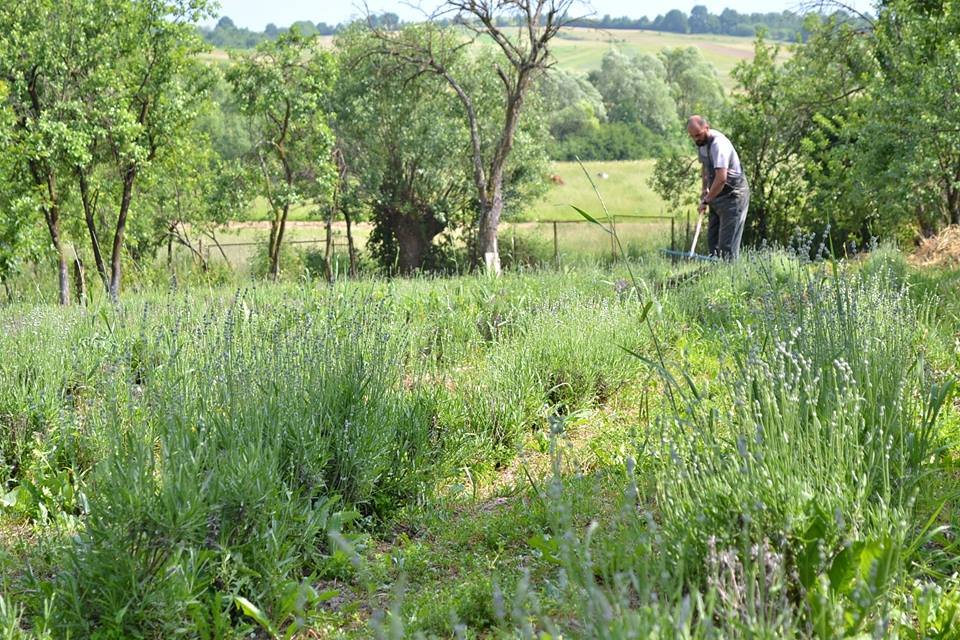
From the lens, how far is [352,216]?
2797 centimetres

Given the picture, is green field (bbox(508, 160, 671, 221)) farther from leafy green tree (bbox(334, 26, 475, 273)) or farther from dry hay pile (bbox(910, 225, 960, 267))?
dry hay pile (bbox(910, 225, 960, 267))

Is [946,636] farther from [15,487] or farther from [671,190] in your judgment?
[671,190]

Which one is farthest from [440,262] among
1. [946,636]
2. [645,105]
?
[645,105]

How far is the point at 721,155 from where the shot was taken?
9695mm

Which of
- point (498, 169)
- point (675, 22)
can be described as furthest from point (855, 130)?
point (675, 22)

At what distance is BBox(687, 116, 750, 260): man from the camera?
9.66m

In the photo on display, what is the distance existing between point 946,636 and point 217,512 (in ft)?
7.25

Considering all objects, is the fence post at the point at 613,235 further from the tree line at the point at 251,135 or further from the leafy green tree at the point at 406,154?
the leafy green tree at the point at 406,154

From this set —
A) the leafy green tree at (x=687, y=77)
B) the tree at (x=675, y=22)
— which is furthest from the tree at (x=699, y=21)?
the leafy green tree at (x=687, y=77)

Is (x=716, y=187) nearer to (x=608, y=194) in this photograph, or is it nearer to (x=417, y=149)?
(x=417, y=149)

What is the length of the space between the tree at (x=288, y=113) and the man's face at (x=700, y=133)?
14.8 meters

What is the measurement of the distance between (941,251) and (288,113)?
1746 cm

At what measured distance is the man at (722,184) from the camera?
9.66 m

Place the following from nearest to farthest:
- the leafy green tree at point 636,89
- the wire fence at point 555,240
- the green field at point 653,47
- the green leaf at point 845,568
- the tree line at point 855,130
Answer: the green leaf at point 845,568 → the tree line at point 855,130 → the wire fence at point 555,240 → the leafy green tree at point 636,89 → the green field at point 653,47
